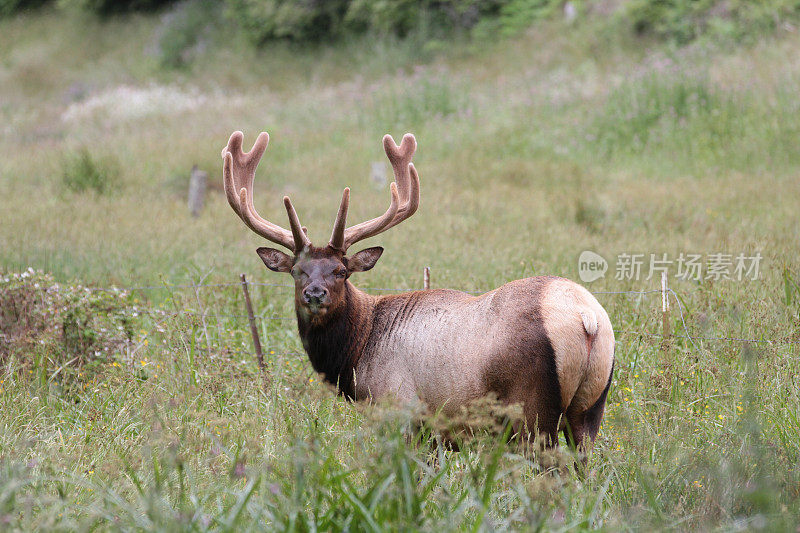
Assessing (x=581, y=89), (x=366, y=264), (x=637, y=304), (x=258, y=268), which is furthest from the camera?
(x=581, y=89)

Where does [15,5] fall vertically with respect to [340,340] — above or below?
above

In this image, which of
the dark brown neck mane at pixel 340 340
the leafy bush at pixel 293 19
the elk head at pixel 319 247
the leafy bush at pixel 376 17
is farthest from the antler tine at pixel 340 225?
the leafy bush at pixel 293 19

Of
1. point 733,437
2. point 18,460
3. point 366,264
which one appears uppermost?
point 366,264

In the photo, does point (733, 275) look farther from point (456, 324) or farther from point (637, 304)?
point (456, 324)

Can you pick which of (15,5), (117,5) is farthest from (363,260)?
(15,5)

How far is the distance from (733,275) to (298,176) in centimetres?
891

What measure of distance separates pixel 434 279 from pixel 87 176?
8111 millimetres

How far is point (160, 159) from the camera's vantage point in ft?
48.8

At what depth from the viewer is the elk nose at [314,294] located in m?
4.20

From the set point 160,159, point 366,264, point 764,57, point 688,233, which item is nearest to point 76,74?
point 160,159

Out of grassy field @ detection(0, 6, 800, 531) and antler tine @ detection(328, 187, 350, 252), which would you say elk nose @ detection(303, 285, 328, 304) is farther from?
grassy field @ detection(0, 6, 800, 531)

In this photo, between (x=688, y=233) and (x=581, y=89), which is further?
(x=581, y=89)

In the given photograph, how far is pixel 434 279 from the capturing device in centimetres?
660

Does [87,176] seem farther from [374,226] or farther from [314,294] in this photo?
[314,294]
